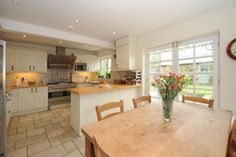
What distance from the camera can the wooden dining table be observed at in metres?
0.73

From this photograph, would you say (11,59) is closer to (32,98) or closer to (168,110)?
(32,98)

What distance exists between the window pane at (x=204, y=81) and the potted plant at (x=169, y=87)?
5.58ft

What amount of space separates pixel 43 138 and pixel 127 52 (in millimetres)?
2960

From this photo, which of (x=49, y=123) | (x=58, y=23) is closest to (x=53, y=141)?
(x=49, y=123)

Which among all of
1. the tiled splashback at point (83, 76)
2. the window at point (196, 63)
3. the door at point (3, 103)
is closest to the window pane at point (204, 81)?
the window at point (196, 63)

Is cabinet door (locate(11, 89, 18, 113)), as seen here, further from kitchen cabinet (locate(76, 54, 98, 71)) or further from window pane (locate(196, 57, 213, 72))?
window pane (locate(196, 57, 213, 72))

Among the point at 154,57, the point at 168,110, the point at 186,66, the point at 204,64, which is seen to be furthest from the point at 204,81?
the point at 168,110

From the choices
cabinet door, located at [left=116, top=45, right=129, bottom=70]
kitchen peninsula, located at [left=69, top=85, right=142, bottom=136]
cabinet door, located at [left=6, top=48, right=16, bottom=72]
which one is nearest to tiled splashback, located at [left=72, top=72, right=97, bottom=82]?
cabinet door, located at [left=6, top=48, right=16, bottom=72]

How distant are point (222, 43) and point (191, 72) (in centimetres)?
75

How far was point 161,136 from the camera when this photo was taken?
915 mm

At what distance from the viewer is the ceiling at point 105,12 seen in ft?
6.41

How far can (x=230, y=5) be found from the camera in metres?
2.02

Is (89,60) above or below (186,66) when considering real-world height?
above

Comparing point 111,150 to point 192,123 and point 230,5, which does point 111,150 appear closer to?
point 192,123
